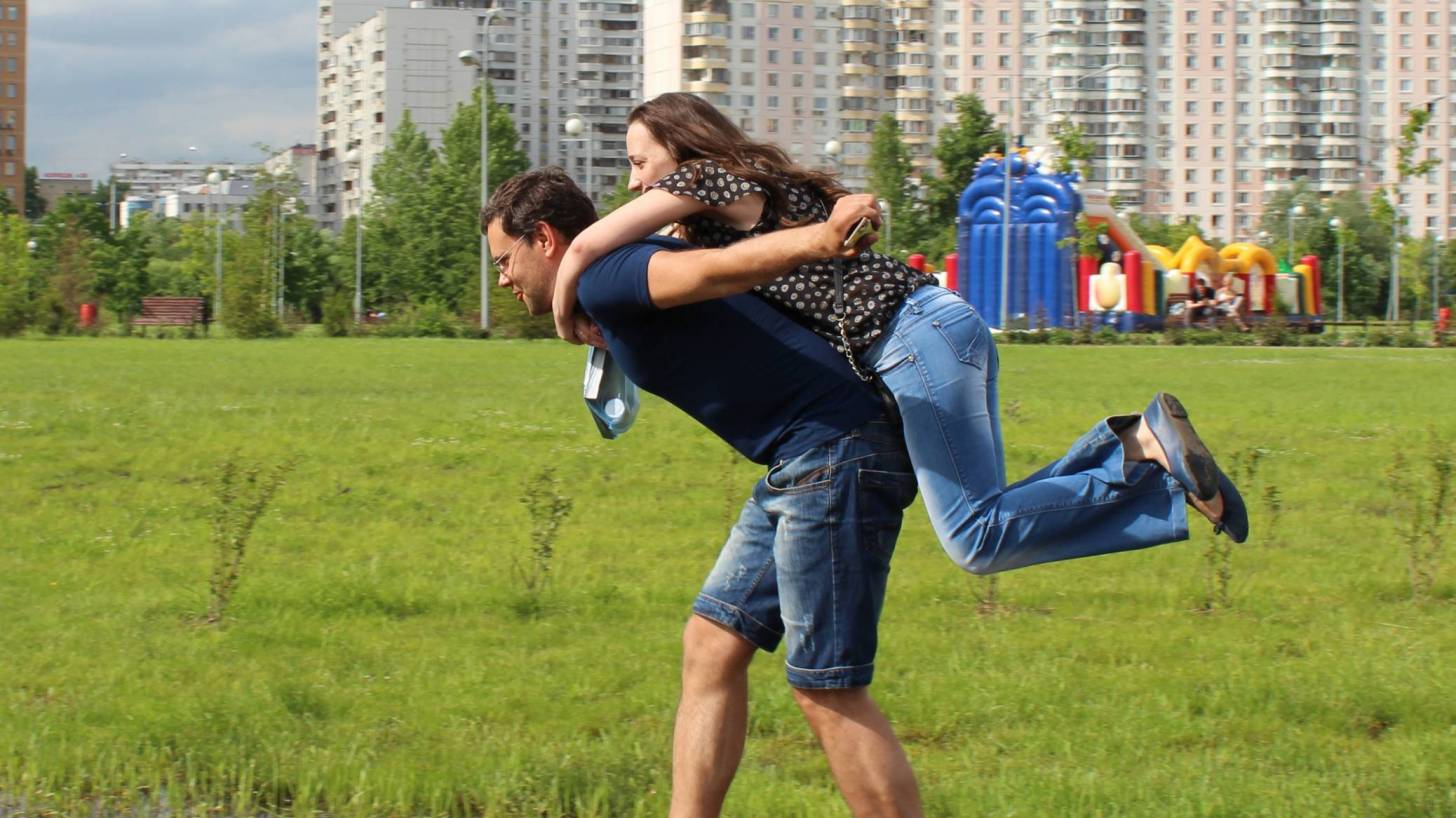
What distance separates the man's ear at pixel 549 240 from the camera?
12.9 feet

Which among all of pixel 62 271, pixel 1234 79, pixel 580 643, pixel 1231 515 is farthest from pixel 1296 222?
pixel 1231 515

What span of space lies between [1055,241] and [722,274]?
164 ft

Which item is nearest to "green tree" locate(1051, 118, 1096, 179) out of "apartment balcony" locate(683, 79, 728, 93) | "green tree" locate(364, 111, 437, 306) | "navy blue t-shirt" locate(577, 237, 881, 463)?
"green tree" locate(364, 111, 437, 306)

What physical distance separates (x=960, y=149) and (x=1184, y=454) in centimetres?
8391

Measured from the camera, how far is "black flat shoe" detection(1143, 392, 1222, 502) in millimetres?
3859

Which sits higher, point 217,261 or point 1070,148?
point 1070,148

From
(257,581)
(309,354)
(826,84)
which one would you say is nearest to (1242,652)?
(257,581)

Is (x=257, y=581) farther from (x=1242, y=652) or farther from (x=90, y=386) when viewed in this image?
(x=90, y=386)

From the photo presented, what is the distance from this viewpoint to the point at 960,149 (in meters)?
86.1

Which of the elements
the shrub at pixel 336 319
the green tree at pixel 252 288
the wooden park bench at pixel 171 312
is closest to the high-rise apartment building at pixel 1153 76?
the wooden park bench at pixel 171 312

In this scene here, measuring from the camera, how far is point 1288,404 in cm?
1997

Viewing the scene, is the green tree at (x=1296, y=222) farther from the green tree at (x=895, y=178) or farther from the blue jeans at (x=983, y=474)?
the blue jeans at (x=983, y=474)

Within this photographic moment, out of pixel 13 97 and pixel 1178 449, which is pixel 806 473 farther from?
pixel 13 97

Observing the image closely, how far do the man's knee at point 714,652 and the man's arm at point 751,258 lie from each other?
3.02 feet
